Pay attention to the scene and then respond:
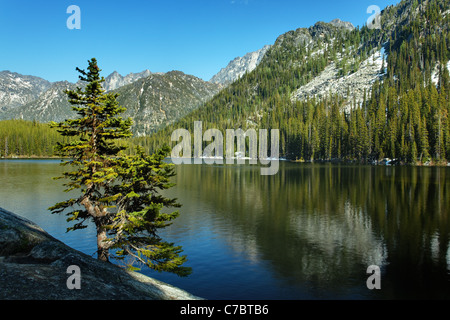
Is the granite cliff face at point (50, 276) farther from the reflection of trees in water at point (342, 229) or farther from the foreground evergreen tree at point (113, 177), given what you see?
the reflection of trees in water at point (342, 229)

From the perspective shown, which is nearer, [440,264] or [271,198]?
[440,264]

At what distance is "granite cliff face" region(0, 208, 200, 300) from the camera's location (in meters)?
10.1

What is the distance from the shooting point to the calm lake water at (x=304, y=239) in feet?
74.9

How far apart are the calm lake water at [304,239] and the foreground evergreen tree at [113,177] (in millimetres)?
5006

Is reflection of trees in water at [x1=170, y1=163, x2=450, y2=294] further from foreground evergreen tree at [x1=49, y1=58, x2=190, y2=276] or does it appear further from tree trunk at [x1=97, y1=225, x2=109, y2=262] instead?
tree trunk at [x1=97, y1=225, x2=109, y2=262]

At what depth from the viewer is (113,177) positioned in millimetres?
21656

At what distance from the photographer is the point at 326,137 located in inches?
6289

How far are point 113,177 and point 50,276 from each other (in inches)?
434

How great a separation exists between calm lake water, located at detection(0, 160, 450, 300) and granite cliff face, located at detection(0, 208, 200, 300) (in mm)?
9332

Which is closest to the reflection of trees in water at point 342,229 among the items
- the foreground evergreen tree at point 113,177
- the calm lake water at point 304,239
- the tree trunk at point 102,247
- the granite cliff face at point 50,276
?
the calm lake water at point 304,239

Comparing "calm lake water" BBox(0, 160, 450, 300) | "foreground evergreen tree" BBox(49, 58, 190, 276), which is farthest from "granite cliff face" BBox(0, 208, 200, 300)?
"calm lake water" BBox(0, 160, 450, 300)

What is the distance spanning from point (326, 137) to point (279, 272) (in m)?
145
